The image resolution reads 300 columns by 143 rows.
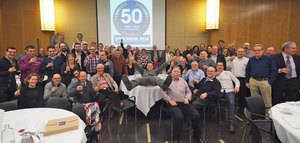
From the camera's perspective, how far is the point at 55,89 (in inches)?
133

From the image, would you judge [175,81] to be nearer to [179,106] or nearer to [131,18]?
[179,106]

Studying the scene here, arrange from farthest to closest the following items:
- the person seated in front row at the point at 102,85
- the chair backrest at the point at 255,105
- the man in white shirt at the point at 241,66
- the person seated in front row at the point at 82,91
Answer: the man in white shirt at the point at 241,66 < the person seated in front row at the point at 102,85 < the person seated in front row at the point at 82,91 < the chair backrest at the point at 255,105

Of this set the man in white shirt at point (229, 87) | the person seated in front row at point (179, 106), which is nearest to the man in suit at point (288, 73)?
the man in white shirt at point (229, 87)

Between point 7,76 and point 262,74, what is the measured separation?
5231 mm

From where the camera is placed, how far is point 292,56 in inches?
153

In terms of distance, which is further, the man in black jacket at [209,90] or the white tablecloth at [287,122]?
the man in black jacket at [209,90]

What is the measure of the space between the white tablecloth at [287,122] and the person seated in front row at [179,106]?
1225mm

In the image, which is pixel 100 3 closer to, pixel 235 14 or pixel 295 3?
pixel 235 14

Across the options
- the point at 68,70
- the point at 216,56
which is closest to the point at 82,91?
the point at 68,70

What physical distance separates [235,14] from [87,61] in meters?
6.33

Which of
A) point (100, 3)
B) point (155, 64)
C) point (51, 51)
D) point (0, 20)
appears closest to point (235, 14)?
point (155, 64)

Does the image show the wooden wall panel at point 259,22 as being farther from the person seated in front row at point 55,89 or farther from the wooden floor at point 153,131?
the person seated in front row at point 55,89

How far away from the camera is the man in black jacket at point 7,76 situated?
3512 millimetres

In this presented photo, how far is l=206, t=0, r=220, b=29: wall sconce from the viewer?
7.96m
